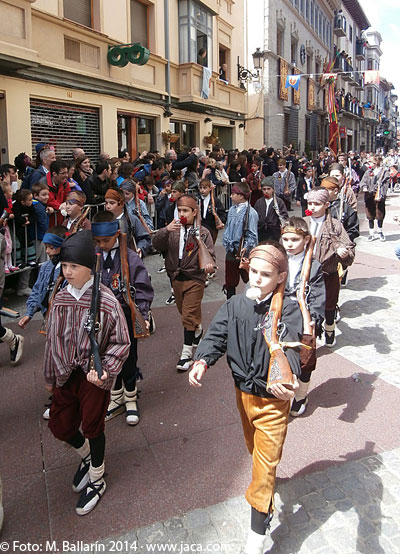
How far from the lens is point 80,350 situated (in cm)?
304

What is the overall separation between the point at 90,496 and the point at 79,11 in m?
12.1

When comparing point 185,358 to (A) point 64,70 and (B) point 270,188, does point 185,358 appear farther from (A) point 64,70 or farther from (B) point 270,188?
(A) point 64,70

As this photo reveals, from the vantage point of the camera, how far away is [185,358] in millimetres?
5223

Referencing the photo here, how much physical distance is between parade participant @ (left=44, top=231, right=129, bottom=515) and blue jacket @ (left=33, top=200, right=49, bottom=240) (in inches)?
174

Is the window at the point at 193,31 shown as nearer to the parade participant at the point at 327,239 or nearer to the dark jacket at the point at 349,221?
the dark jacket at the point at 349,221

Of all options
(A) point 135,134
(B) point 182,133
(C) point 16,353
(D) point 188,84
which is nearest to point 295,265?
(C) point 16,353

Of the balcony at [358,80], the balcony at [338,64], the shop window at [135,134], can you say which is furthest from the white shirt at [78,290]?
the balcony at [358,80]

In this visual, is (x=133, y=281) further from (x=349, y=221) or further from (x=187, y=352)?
(x=349, y=221)

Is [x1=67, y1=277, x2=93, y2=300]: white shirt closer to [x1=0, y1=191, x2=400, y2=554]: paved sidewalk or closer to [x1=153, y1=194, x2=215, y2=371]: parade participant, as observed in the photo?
[x1=0, y1=191, x2=400, y2=554]: paved sidewalk

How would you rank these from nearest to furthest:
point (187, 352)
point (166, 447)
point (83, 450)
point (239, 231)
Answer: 1. point (83, 450)
2. point (166, 447)
3. point (187, 352)
4. point (239, 231)

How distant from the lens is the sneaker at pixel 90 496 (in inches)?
120

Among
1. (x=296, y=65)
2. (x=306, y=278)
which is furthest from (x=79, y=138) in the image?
(x=296, y=65)

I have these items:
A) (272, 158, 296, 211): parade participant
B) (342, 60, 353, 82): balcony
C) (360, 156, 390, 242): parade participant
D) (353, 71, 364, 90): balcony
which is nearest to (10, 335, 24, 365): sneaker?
(272, 158, 296, 211): parade participant

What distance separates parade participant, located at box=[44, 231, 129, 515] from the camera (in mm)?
3031
